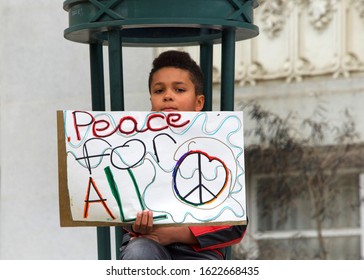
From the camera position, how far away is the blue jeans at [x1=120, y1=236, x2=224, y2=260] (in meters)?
5.07

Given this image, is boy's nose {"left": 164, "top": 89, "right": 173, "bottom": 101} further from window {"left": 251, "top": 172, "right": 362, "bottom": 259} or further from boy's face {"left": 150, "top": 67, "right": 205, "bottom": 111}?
window {"left": 251, "top": 172, "right": 362, "bottom": 259}

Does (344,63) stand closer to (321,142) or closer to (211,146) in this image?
(321,142)

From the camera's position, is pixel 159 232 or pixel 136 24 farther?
pixel 136 24

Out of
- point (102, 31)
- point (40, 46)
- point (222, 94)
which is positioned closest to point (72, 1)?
point (102, 31)

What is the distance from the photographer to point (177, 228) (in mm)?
5281

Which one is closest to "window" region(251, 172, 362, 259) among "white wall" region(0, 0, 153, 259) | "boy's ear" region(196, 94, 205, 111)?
"white wall" region(0, 0, 153, 259)

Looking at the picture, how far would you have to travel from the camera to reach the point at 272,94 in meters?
11.1

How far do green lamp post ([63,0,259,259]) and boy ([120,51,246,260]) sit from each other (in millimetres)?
171

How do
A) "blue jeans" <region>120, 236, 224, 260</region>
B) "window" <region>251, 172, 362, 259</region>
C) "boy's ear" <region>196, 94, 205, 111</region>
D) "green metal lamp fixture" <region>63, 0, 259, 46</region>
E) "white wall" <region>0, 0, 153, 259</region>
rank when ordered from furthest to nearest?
"window" <region>251, 172, 362, 259</region> < "white wall" <region>0, 0, 153, 259</region> < "boy's ear" <region>196, 94, 205, 111</region> < "green metal lamp fixture" <region>63, 0, 259, 46</region> < "blue jeans" <region>120, 236, 224, 260</region>

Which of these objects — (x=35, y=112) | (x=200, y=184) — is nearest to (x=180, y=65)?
(x=200, y=184)

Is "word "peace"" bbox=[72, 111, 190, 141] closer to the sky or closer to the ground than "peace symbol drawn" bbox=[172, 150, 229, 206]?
closer to the sky

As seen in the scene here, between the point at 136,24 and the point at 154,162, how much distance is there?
60cm

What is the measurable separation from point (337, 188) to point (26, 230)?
110 inches

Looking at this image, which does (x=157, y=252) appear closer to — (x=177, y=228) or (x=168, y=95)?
(x=177, y=228)
